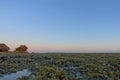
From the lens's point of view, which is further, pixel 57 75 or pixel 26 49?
pixel 26 49

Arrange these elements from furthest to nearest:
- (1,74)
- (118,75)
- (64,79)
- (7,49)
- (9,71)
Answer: (7,49), (9,71), (1,74), (118,75), (64,79)

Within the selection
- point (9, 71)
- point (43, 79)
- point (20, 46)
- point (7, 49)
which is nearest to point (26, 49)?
point (20, 46)

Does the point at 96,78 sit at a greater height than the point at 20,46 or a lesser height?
lesser

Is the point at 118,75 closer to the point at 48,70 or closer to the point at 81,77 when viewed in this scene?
the point at 81,77

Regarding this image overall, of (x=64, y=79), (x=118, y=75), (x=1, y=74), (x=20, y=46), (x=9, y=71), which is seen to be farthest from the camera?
(x=20, y=46)

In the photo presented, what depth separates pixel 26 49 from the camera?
12569cm

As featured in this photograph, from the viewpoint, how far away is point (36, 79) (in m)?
20.8

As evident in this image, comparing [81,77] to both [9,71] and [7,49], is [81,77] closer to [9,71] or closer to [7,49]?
[9,71]

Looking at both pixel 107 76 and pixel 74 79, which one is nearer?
pixel 74 79

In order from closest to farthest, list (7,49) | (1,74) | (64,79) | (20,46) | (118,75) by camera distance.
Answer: (64,79) → (118,75) → (1,74) → (7,49) → (20,46)

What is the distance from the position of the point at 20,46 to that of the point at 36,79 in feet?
346

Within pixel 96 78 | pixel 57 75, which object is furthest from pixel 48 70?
pixel 96 78

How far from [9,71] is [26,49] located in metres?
98.8

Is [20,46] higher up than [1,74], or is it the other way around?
[20,46]
